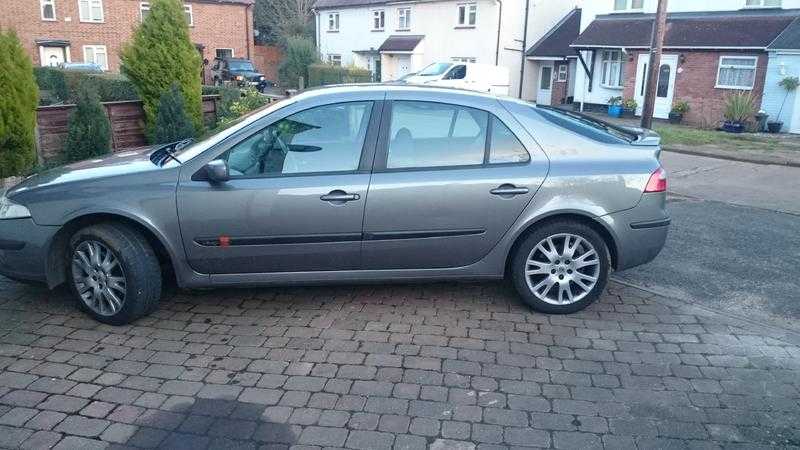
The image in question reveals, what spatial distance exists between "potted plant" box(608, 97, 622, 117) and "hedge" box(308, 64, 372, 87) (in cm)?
Result: 1345

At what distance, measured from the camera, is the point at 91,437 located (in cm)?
311

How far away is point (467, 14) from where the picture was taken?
32.7 meters

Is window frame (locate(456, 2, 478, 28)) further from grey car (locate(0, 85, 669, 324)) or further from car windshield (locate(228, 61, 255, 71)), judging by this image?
grey car (locate(0, 85, 669, 324))

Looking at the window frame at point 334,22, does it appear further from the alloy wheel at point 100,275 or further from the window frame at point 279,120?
the alloy wheel at point 100,275

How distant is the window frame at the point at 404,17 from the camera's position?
35.9 meters

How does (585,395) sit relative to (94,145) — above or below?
below

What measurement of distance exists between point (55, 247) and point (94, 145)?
5773mm

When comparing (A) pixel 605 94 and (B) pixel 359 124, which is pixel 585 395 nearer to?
(B) pixel 359 124

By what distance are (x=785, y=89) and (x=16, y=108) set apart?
69.8 ft

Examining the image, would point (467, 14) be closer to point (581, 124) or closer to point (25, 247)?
point (581, 124)

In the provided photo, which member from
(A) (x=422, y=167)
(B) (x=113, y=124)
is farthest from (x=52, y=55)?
(A) (x=422, y=167)

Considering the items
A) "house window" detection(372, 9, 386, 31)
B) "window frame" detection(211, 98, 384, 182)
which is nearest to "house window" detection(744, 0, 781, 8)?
"house window" detection(372, 9, 386, 31)

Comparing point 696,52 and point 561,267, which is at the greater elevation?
point 696,52

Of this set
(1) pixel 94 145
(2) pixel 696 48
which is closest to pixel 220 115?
(1) pixel 94 145
